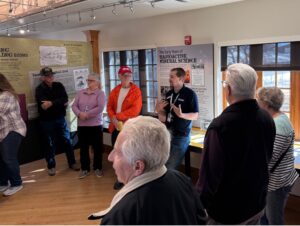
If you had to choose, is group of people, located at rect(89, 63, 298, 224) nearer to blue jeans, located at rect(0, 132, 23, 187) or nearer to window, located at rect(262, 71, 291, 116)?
window, located at rect(262, 71, 291, 116)

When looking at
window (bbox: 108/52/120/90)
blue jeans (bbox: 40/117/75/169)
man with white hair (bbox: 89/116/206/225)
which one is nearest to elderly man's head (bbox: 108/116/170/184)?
man with white hair (bbox: 89/116/206/225)

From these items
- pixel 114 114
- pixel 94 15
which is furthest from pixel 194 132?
pixel 94 15

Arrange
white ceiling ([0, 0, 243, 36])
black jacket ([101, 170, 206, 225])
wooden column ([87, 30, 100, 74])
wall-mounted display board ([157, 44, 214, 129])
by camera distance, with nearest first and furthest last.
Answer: black jacket ([101, 170, 206, 225]), white ceiling ([0, 0, 243, 36]), wall-mounted display board ([157, 44, 214, 129]), wooden column ([87, 30, 100, 74])

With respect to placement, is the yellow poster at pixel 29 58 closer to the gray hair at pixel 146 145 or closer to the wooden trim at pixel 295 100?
the wooden trim at pixel 295 100

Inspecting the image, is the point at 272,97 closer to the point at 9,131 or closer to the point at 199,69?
the point at 199,69

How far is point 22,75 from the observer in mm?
4473

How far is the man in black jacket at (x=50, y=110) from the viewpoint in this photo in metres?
4.33

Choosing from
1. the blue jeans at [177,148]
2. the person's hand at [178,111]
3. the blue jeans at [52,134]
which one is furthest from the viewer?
the blue jeans at [52,134]

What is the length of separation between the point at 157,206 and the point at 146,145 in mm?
207

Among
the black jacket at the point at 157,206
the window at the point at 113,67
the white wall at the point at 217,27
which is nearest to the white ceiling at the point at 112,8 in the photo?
the white wall at the point at 217,27

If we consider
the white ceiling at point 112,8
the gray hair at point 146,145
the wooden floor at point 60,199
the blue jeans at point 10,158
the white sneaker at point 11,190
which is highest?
the white ceiling at point 112,8

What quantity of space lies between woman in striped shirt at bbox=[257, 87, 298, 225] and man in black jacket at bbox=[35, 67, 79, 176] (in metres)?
3.02

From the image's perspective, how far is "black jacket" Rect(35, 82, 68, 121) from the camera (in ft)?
14.2

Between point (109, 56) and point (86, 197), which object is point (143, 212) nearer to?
point (86, 197)
